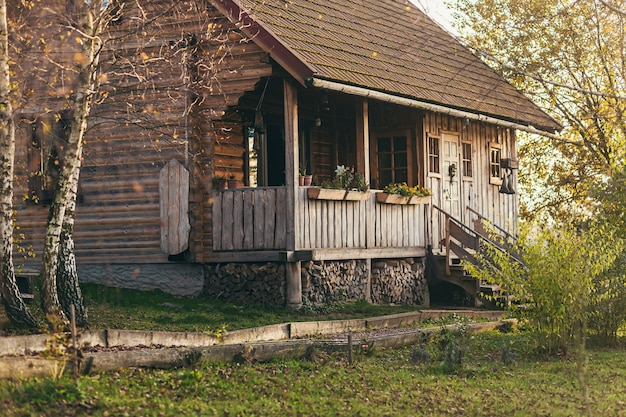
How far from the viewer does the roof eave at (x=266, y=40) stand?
16.0 m

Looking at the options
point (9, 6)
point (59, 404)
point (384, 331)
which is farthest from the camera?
point (9, 6)

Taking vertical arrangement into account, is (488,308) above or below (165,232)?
below

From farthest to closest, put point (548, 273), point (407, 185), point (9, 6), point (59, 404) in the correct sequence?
1. point (407, 185)
2. point (9, 6)
3. point (548, 273)
4. point (59, 404)

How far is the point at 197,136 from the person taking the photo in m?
17.8

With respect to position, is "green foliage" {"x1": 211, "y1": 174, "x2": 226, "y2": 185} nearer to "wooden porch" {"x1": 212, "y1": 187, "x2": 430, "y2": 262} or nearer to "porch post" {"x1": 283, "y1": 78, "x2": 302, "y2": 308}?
"wooden porch" {"x1": 212, "y1": 187, "x2": 430, "y2": 262}

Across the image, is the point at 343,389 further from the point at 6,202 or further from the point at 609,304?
the point at 609,304

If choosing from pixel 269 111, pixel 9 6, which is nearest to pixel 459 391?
pixel 269 111

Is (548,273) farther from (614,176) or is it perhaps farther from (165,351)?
(165,351)

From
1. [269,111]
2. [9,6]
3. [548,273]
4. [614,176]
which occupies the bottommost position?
[548,273]

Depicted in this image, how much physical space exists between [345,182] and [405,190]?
1.96 m

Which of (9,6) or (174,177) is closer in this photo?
(174,177)

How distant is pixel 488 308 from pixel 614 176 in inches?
205

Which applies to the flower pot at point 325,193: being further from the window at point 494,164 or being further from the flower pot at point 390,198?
the window at point 494,164

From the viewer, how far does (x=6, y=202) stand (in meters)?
12.4
